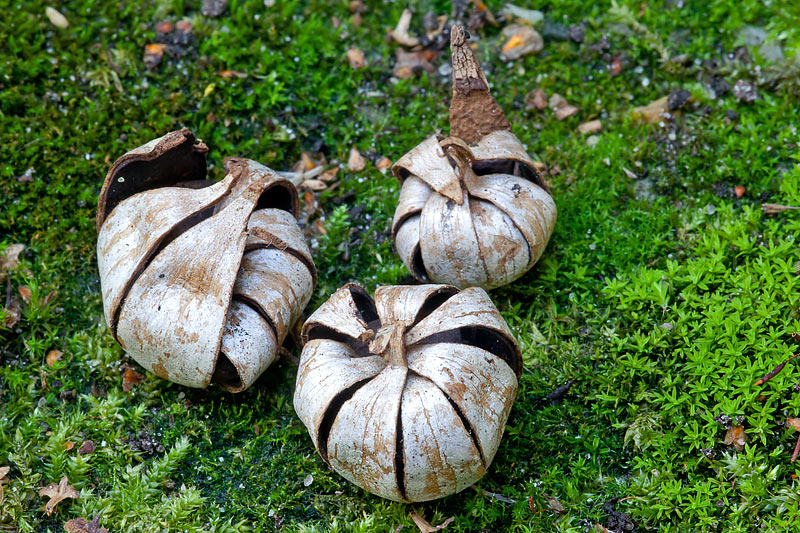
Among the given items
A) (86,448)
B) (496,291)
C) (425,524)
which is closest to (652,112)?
(496,291)

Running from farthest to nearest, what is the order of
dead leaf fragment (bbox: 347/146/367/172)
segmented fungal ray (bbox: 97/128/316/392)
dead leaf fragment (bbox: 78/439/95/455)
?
1. dead leaf fragment (bbox: 347/146/367/172)
2. dead leaf fragment (bbox: 78/439/95/455)
3. segmented fungal ray (bbox: 97/128/316/392)

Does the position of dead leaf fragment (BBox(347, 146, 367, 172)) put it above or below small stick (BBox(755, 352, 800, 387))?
above

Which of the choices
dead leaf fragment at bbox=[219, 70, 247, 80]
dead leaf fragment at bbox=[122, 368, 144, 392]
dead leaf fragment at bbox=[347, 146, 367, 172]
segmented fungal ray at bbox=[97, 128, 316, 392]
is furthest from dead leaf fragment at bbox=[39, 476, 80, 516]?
dead leaf fragment at bbox=[219, 70, 247, 80]

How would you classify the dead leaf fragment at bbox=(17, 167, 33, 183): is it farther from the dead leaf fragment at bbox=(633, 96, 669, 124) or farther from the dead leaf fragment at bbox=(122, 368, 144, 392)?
the dead leaf fragment at bbox=(633, 96, 669, 124)

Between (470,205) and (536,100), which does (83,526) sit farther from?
(536,100)

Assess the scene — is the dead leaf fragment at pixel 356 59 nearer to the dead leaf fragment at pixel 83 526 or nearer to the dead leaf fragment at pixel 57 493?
the dead leaf fragment at pixel 57 493

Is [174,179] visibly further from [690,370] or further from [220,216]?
[690,370]

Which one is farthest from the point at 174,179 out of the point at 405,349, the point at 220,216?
the point at 405,349

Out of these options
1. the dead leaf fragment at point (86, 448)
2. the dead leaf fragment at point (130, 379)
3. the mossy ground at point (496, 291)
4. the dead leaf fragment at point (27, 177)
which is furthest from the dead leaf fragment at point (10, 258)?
the dead leaf fragment at point (86, 448)
